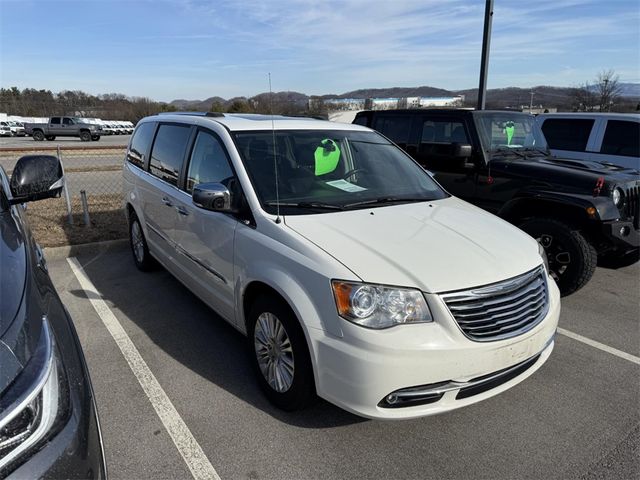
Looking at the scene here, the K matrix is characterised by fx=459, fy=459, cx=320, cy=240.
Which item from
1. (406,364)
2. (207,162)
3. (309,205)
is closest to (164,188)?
(207,162)

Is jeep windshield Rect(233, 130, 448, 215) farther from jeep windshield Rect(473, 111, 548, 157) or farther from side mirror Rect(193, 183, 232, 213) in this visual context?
jeep windshield Rect(473, 111, 548, 157)

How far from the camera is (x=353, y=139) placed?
13.0 ft

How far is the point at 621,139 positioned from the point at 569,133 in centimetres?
77

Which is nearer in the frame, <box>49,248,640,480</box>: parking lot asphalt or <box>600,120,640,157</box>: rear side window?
<box>49,248,640,480</box>: parking lot asphalt

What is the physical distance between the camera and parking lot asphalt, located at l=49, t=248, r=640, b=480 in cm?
242

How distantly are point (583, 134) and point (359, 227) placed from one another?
6.63m

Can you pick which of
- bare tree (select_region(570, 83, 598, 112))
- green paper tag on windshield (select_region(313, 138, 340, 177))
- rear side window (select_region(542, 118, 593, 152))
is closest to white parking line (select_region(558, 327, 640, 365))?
green paper tag on windshield (select_region(313, 138, 340, 177))

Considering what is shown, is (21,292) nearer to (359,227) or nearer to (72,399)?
(72,399)

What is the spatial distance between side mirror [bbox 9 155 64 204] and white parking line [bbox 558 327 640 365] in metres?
4.07

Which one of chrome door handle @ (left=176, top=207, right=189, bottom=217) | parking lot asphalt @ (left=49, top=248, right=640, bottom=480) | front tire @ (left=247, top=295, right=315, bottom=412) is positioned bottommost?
parking lot asphalt @ (left=49, top=248, right=640, bottom=480)

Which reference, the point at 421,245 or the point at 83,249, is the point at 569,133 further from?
the point at 83,249

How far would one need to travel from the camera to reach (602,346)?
3762 mm

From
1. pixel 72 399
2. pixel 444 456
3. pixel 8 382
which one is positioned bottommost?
pixel 444 456

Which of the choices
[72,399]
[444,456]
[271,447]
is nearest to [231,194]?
[271,447]
